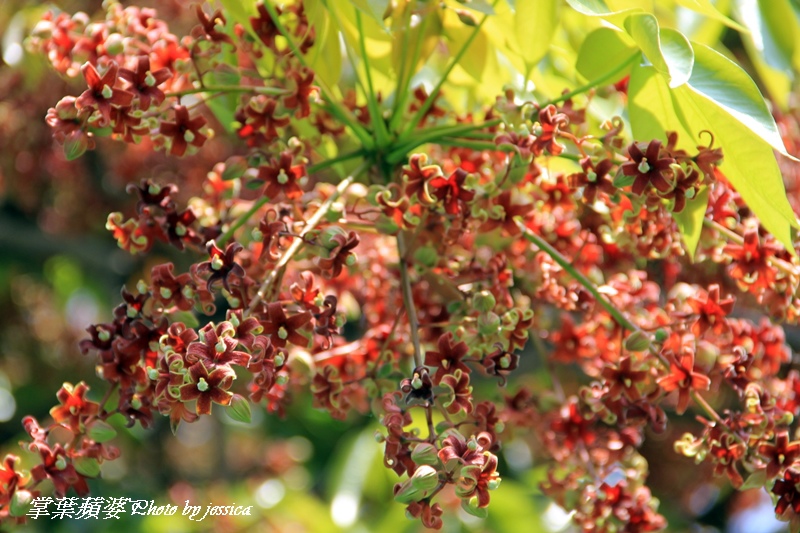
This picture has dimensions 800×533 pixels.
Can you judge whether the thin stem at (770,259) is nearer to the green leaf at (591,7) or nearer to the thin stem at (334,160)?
the green leaf at (591,7)

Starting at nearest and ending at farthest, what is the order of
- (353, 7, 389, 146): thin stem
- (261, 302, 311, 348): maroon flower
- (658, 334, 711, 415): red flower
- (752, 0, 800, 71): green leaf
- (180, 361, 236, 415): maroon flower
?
(180, 361, 236, 415): maroon flower < (261, 302, 311, 348): maroon flower < (658, 334, 711, 415): red flower < (353, 7, 389, 146): thin stem < (752, 0, 800, 71): green leaf

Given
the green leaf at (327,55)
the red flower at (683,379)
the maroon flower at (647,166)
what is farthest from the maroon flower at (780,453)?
the green leaf at (327,55)

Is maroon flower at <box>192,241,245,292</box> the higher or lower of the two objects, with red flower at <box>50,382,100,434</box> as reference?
higher

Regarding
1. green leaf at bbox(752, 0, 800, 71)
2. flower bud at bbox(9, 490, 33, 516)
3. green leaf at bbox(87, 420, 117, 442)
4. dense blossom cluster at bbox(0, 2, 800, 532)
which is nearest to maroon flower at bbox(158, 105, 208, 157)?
dense blossom cluster at bbox(0, 2, 800, 532)

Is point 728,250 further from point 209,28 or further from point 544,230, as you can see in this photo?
point 209,28

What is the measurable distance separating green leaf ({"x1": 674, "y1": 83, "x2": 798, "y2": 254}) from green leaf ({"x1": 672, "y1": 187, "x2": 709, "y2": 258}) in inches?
1.6

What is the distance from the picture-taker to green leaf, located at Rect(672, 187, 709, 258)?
3.68 feet

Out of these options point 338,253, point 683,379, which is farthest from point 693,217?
point 338,253

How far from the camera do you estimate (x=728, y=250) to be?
1.24m

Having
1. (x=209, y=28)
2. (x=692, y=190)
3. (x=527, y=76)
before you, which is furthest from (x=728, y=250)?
(x=209, y=28)

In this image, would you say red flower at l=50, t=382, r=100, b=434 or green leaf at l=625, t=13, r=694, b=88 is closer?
green leaf at l=625, t=13, r=694, b=88

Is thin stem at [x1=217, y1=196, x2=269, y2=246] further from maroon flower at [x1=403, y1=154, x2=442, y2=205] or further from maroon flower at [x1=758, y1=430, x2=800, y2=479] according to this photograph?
maroon flower at [x1=758, y1=430, x2=800, y2=479]

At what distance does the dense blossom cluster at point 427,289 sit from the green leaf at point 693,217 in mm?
33

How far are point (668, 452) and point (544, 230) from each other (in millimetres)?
1892
